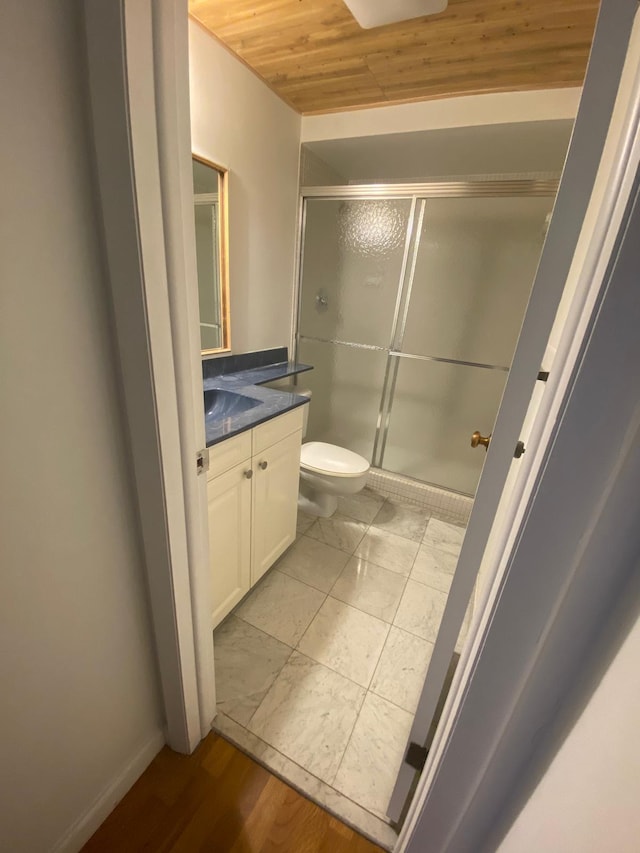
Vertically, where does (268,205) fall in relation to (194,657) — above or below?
above

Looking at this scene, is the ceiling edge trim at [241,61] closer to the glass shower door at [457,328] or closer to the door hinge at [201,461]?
the glass shower door at [457,328]

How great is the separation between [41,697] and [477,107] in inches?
Answer: 108

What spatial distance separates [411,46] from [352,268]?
1.14 metres

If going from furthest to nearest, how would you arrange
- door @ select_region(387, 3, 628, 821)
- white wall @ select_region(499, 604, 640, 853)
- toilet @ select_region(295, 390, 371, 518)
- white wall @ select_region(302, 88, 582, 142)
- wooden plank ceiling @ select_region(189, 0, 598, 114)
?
toilet @ select_region(295, 390, 371, 518)
white wall @ select_region(302, 88, 582, 142)
wooden plank ceiling @ select_region(189, 0, 598, 114)
door @ select_region(387, 3, 628, 821)
white wall @ select_region(499, 604, 640, 853)

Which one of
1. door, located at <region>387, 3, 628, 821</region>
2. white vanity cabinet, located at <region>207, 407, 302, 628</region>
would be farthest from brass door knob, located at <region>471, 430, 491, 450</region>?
white vanity cabinet, located at <region>207, 407, 302, 628</region>

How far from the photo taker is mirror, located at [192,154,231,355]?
1557mm

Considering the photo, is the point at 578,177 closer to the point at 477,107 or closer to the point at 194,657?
the point at 194,657

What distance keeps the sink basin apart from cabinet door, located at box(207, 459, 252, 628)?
37 centimetres

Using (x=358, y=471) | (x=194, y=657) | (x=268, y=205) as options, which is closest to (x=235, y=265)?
(x=268, y=205)

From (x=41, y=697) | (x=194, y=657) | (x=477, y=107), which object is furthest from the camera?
(x=477, y=107)

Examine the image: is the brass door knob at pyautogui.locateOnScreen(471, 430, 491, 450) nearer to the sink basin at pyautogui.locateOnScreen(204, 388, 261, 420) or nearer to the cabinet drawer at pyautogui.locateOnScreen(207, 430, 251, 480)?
the cabinet drawer at pyautogui.locateOnScreen(207, 430, 251, 480)

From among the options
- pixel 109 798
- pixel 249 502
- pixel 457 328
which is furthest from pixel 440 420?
pixel 109 798

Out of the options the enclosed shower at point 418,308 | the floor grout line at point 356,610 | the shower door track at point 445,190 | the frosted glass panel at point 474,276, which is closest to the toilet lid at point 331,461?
the floor grout line at point 356,610

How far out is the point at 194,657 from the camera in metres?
0.90
